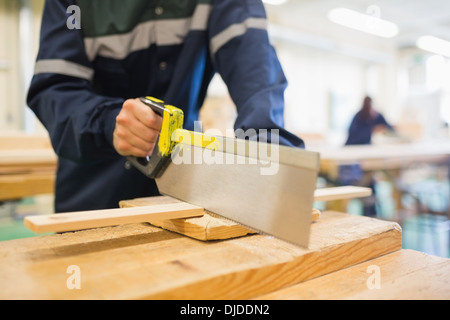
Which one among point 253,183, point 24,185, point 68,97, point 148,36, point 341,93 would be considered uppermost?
point 341,93

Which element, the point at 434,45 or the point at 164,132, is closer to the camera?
the point at 164,132

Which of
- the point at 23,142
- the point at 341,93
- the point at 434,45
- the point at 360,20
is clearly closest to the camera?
the point at 23,142

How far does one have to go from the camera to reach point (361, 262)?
87 centimetres

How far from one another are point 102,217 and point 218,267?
290mm

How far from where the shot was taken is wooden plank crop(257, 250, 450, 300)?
0.68 metres

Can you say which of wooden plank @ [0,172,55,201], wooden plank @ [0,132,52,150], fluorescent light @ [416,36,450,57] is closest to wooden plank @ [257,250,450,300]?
wooden plank @ [0,172,55,201]

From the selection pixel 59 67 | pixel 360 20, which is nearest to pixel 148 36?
pixel 59 67

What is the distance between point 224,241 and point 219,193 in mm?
123

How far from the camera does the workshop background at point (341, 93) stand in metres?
4.11

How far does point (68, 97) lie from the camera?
50.4 inches

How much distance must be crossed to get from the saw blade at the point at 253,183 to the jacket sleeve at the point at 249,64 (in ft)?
0.87

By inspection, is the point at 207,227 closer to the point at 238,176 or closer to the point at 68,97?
the point at 238,176

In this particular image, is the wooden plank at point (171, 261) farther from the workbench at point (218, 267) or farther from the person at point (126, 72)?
the person at point (126, 72)

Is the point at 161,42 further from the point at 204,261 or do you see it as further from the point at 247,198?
the point at 204,261
